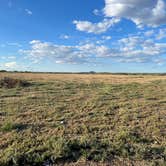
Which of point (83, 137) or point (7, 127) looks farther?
point (7, 127)

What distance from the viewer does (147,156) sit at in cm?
533

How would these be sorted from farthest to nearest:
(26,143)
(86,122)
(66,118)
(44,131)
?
1. (66,118)
2. (86,122)
3. (44,131)
4. (26,143)

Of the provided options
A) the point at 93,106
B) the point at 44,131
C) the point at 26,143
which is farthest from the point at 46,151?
the point at 93,106

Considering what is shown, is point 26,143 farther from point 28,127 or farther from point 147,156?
point 147,156

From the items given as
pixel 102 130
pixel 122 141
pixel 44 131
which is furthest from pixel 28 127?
pixel 122 141

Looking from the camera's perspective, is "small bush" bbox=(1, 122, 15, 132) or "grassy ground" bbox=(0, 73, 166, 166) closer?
"grassy ground" bbox=(0, 73, 166, 166)

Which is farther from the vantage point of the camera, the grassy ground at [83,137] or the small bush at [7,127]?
the small bush at [7,127]

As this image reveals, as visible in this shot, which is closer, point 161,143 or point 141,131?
point 161,143

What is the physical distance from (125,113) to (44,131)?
391cm

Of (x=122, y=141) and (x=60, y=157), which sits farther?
(x=122, y=141)

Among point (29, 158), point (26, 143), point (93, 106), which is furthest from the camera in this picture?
point (93, 106)

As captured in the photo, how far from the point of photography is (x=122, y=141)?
20.2 ft

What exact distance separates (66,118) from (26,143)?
3.06m

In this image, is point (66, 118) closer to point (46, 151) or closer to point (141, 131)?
point (141, 131)
